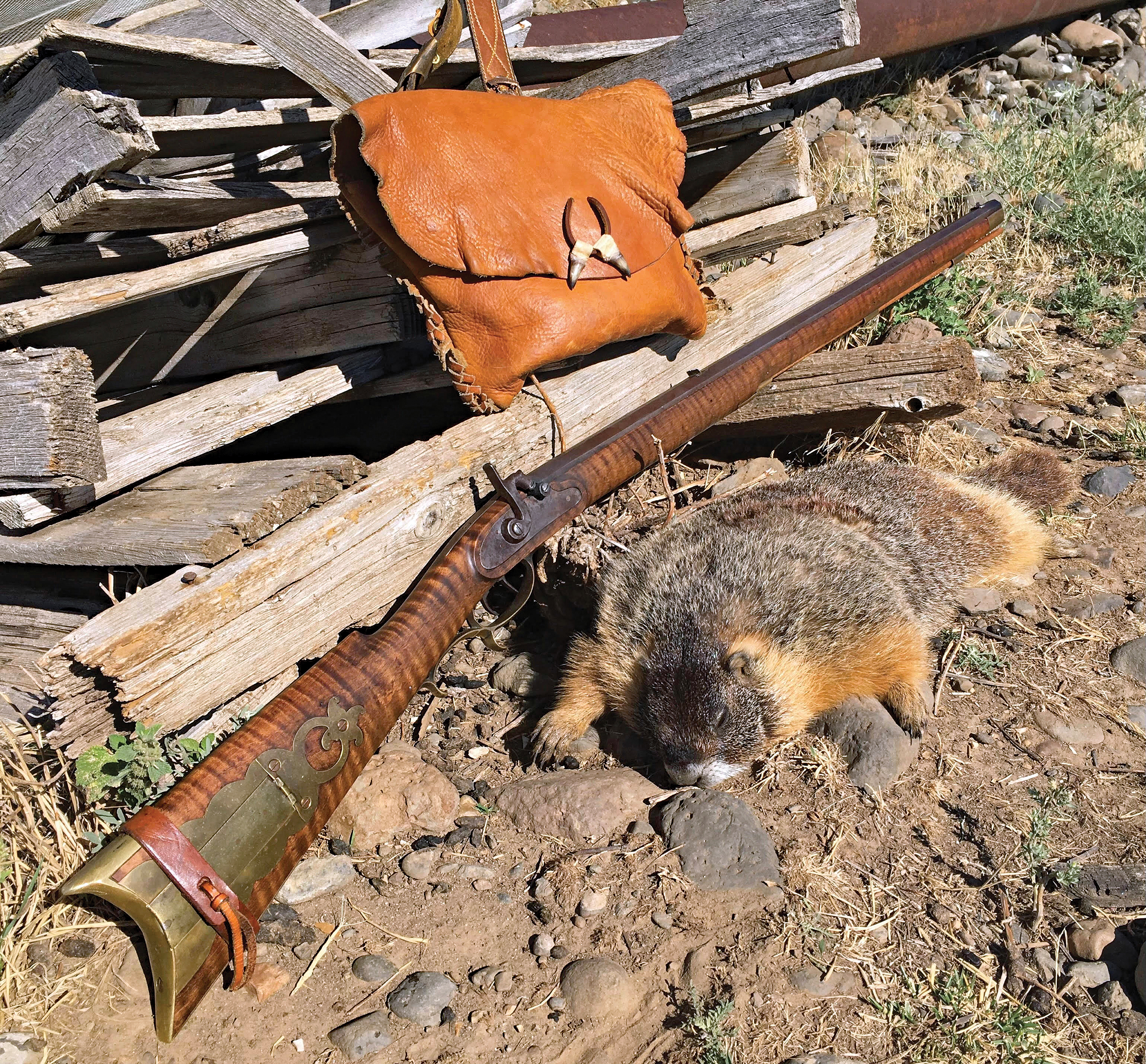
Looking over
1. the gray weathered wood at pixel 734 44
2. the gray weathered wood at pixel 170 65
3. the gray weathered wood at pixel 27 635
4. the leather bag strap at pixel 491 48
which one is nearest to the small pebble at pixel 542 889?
the gray weathered wood at pixel 27 635

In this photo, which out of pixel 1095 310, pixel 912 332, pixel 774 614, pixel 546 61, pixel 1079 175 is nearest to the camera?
pixel 774 614

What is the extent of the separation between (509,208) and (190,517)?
1.59 metres

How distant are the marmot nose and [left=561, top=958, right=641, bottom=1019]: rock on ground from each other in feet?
2.61

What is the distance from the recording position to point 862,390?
5039mm

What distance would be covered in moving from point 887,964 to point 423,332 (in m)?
2.92

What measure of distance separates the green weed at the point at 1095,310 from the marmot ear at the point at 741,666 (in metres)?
4.62

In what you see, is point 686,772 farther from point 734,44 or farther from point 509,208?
point 734,44

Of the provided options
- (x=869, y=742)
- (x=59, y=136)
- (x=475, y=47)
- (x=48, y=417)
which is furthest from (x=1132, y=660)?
(x=59, y=136)

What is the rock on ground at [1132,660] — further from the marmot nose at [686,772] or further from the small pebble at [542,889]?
the small pebble at [542,889]

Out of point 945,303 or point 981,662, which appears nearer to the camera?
point 981,662

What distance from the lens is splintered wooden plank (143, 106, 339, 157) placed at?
3.18 m

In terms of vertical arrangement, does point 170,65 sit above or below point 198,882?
above

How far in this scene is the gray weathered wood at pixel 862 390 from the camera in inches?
193

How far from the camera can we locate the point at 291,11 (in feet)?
10.2
